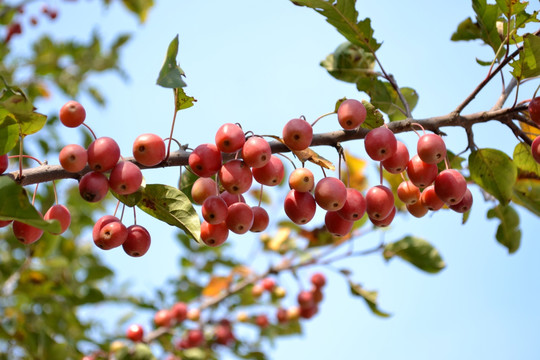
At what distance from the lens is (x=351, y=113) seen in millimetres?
1891

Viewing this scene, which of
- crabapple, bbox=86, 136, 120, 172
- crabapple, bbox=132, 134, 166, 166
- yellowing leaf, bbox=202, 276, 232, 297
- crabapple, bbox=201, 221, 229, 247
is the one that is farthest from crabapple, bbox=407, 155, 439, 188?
yellowing leaf, bbox=202, 276, 232, 297

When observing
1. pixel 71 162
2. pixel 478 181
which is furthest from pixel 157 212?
pixel 478 181

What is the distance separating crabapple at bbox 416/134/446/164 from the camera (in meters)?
1.87

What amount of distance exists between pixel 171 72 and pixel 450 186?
1.12 m

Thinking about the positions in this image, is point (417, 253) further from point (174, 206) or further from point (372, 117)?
point (174, 206)

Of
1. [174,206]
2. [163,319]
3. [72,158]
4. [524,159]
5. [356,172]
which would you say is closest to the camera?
[72,158]

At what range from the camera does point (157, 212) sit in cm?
193

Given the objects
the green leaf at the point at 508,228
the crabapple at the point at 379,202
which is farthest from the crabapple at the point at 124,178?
the green leaf at the point at 508,228

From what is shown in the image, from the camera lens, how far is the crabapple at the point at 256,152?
177 centimetres

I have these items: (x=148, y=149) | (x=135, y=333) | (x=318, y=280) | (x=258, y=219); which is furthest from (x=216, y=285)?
(x=148, y=149)

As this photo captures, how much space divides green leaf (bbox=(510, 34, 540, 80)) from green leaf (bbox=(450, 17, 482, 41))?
0.83 metres

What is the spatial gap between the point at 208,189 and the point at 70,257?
3.65 metres

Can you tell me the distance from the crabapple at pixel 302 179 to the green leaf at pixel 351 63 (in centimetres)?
134

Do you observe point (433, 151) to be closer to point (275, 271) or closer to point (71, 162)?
point (71, 162)
